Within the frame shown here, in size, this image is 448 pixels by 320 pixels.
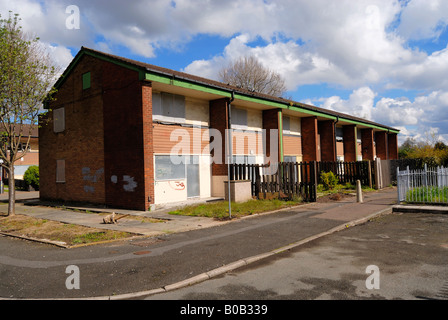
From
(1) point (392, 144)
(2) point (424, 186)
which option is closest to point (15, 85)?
(2) point (424, 186)

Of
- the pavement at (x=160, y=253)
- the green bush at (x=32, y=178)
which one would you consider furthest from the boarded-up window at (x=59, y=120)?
the green bush at (x=32, y=178)

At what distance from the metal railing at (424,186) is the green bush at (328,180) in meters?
8.07

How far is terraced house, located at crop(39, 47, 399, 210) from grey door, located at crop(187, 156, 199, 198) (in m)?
0.05

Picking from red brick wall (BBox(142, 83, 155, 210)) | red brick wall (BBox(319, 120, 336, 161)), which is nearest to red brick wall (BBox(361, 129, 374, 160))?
red brick wall (BBox(319, 120, 336, 161))

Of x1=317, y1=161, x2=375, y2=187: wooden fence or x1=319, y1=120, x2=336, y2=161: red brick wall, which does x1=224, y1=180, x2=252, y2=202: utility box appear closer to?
x1=317, y1=161, x2=375, y2=187: wooden fence

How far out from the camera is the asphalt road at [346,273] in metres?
4.70

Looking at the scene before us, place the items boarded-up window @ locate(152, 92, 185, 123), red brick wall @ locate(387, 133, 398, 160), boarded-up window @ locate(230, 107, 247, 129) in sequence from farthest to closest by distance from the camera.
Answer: red brick wall @ locate(387, 133, 398, 160) → boarded-up window @ locate(230, 107, 247, 129) → boarded-up window @ locate(152, 92, 185, 123)

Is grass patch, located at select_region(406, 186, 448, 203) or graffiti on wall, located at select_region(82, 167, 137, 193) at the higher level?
graffiti on wall, located at select_region(82, 167, 137, 193)

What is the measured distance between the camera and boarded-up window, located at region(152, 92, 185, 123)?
1620 centimetres

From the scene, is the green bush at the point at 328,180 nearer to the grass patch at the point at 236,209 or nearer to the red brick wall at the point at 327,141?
Result: the red brick wall at the point at 327,141

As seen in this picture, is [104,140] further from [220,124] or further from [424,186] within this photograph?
[424,186]

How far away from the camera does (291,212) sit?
517 inches

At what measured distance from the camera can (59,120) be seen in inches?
793
